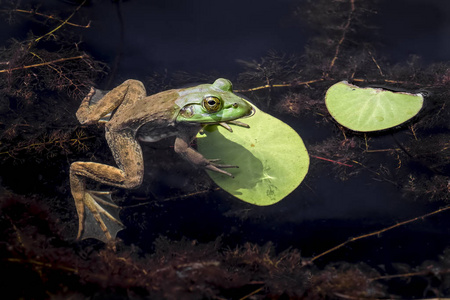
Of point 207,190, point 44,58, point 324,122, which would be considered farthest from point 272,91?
point 44,58

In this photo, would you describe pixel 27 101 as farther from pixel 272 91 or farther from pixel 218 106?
pixel 272 91

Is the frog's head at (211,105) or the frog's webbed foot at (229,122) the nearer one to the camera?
the frog's head at (211,105)

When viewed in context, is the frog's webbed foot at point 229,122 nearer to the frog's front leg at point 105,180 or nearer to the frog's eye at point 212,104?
the frog's eye at point 212,104

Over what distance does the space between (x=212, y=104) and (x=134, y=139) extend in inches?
39.1

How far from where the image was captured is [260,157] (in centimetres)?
358

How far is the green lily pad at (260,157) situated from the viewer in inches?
136

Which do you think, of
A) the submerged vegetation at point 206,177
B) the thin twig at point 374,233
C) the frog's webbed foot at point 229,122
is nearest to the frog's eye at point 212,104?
the frog's webbed foot at point 229,122

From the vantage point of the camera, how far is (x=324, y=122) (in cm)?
403

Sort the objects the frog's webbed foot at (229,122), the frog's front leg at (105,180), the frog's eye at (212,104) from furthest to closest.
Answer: the frog's webbed foot at (229,122) → the frog's front leg at (105,180) → the frog's eye at (212,104)

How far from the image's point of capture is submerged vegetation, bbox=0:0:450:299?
125 inches

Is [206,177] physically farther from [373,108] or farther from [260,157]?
[373,108]

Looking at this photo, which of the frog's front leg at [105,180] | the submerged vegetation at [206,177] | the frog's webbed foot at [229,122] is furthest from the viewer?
the frog's webbed foot at [229,122]

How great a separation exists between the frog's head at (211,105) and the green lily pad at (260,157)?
31cm

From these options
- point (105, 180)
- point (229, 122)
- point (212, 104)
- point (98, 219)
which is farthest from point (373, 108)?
point (98, 219)
